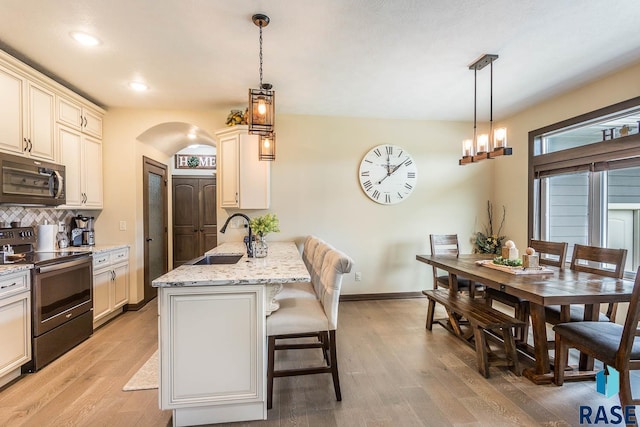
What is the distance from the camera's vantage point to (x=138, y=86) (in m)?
3.25

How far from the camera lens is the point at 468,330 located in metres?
3.10

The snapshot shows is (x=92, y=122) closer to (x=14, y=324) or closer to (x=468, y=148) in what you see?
(x=14, y=324)

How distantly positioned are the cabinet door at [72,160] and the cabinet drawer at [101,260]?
641 mm

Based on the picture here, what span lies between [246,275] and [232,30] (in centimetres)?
→ 184

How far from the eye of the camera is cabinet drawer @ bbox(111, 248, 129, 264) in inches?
139

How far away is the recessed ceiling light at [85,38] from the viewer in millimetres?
2318

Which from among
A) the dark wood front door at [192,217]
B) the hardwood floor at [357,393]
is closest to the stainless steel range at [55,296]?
the hardwood floor at [357,393]

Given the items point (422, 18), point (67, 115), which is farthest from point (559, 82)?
point (67, 115)

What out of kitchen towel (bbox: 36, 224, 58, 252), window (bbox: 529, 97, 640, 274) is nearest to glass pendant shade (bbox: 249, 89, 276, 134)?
kitchen towel (bbox: 36, 224, 58, 252)

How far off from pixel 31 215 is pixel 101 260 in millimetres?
772

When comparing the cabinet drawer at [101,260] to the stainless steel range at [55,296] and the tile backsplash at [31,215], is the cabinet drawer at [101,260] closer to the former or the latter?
the stainless steel range at [55,296]

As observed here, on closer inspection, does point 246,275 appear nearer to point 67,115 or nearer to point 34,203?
point 34,203

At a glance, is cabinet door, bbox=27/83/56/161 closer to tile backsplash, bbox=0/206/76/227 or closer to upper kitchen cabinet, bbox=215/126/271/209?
tile backsplash, bbox=0/206/76/227

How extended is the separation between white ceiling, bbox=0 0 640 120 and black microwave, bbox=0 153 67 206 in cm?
96
